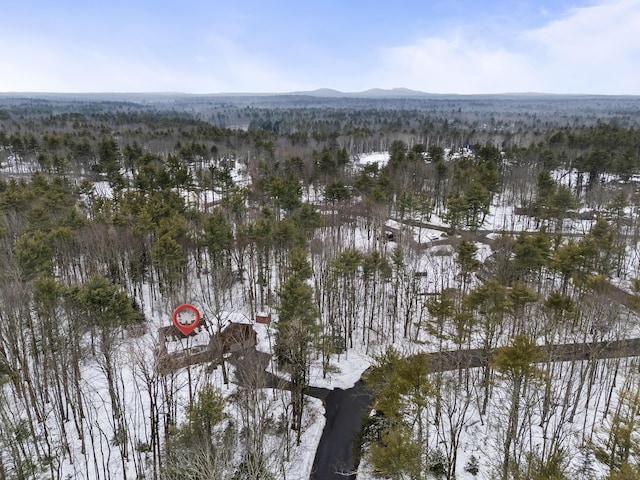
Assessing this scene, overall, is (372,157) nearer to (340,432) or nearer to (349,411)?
(349,411)

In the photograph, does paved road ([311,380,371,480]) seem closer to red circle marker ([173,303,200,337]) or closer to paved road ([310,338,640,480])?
paved road ([310,338,640,480])

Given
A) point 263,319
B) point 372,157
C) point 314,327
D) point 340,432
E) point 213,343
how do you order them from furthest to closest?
point 372,157 → point 263,319 → point 213,343 → point 314,327 → point 340,432


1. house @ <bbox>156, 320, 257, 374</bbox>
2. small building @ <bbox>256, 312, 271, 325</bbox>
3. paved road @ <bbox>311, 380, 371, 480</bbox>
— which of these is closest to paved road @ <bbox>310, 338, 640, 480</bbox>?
paved road @ <bbox>311, 380, 371, 480</bbox>

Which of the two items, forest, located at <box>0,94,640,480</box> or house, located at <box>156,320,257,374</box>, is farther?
house, located at <box>156,320,257,374</box>

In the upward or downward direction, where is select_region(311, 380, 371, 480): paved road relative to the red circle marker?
downward

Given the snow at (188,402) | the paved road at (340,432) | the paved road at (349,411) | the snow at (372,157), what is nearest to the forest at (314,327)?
the snow at (188,402)

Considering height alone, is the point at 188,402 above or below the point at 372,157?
below

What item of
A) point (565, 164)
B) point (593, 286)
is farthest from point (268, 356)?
point (565, 164)

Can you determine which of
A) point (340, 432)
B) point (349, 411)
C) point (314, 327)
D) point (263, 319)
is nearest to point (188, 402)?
point (314, 327)
